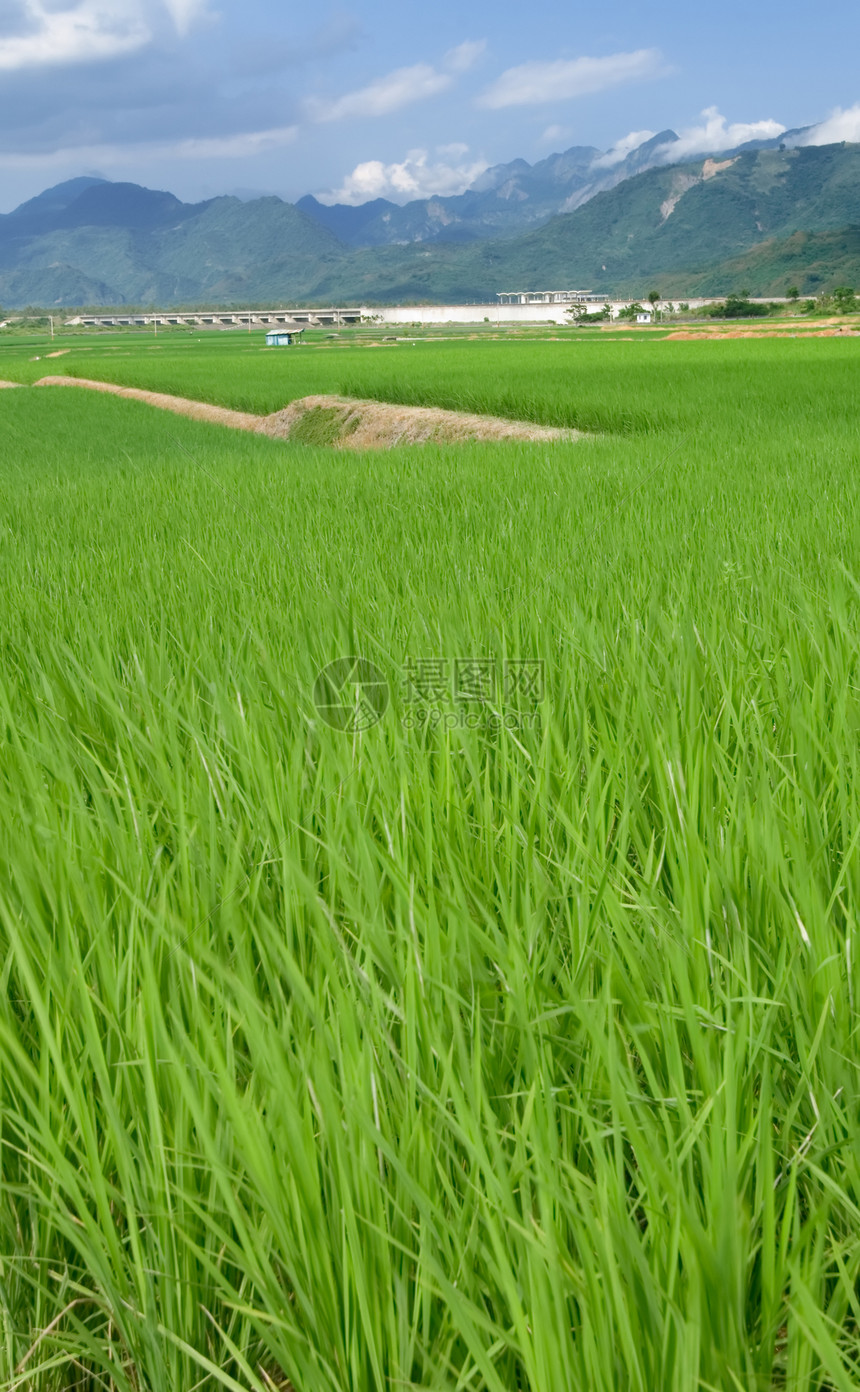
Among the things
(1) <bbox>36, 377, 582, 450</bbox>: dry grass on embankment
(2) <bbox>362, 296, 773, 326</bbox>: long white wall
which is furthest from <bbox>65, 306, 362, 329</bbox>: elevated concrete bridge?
(1) <bbox>36, 377, 582, 450</bbox>: dry grass on embankment

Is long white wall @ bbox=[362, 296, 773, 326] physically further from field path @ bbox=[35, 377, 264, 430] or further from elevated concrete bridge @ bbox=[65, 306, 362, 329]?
field path @ bbox=[35, 377, 264, 430]

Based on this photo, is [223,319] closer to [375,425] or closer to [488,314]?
[488,314]

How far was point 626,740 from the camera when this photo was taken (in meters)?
1.53

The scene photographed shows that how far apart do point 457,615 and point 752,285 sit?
136 metres

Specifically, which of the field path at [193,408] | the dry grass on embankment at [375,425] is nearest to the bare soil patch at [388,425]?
the dry grass on embankment at [375,425]

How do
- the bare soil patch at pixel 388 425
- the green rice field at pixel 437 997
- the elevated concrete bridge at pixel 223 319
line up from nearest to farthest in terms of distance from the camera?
the green rice field at pixel 437 997, the bare soil patch at pixel 388 425, the elevated concrete bridge at pixel 223 319

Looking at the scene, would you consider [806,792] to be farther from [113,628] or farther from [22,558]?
[22,558]

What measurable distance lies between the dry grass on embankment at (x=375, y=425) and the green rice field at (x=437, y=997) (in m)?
8.05

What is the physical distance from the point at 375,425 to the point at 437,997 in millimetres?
13380

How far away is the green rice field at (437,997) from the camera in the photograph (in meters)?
0.63

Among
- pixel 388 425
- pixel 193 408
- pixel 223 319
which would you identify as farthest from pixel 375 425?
pixel 223 319

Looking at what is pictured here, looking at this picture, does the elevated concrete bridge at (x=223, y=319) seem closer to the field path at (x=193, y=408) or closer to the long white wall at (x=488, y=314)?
the long white wall at (x=488, y=314)

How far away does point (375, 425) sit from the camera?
44.7 ft

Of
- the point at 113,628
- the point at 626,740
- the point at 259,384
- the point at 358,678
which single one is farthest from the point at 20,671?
the point at 259,384
